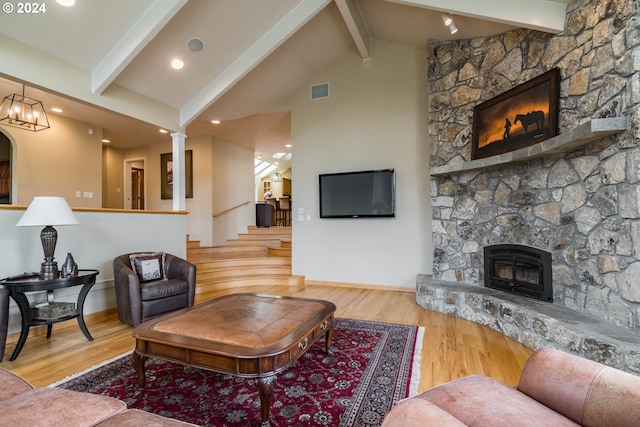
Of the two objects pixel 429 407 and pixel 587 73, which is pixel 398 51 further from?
pixel 429 407

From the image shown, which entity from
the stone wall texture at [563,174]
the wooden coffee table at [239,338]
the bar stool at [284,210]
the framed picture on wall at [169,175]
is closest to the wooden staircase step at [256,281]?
the stone wall texture at [563,174]

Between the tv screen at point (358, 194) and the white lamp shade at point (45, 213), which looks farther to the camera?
the tv screen at point (358, 194)

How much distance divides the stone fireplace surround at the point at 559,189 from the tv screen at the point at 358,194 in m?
0.82

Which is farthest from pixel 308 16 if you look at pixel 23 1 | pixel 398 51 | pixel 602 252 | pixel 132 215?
pixel 602 252

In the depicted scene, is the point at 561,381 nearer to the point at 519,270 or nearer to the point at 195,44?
the point at 519,270

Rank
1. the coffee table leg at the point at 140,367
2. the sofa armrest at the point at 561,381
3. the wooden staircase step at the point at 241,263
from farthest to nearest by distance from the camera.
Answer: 1. the wooden staircase step at the point at 241,263
2. the coffee table leg at the point at 140,367
3. the sofa armrest at the point at 561,381

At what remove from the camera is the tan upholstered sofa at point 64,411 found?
0.97 m

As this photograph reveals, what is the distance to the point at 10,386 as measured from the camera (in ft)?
3.92

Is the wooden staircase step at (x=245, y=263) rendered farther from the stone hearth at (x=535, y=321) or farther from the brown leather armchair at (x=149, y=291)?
the stone hearth at (x=535, y=321)

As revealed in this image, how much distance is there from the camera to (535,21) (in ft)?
9.66

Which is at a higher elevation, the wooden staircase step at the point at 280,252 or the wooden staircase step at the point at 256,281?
the wooden staircase step at the point at 280,252

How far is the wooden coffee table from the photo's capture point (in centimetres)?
163

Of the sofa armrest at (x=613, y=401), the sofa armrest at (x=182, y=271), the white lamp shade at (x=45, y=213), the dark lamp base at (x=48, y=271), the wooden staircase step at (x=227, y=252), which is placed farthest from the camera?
the wooden staircase step at (x=227, y=252)

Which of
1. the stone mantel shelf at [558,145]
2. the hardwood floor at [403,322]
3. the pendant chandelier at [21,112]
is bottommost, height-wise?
the hardwood floor at [403,322]
